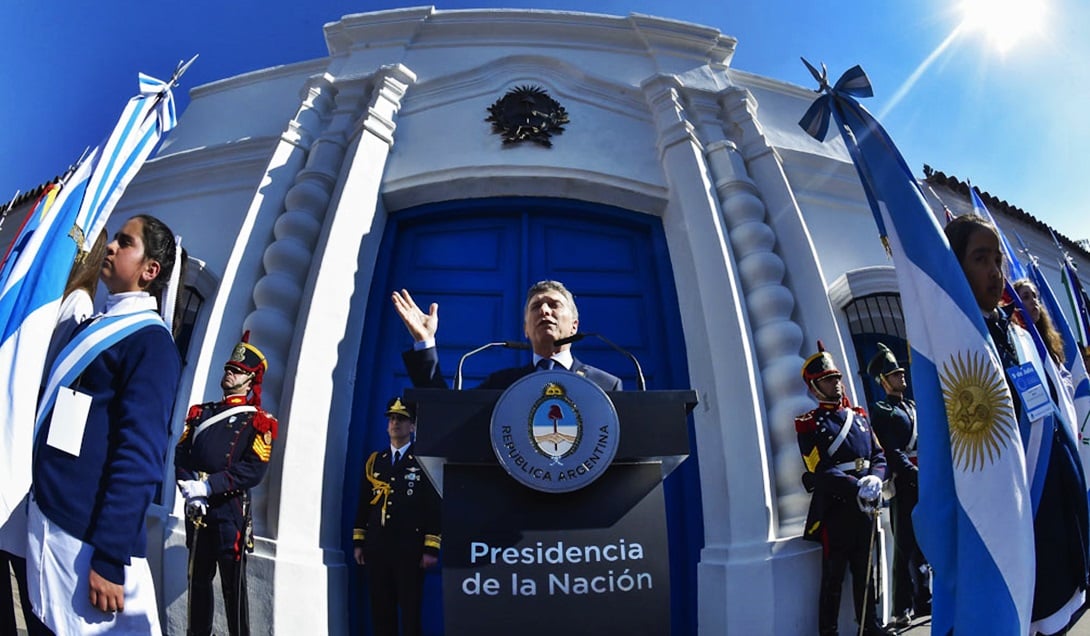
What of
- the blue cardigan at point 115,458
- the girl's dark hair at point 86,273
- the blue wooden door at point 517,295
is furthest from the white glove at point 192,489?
the blue cardigan at point 115,458

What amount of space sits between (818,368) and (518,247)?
2553 millimetres

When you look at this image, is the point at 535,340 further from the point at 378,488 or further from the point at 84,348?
the point at 378,488

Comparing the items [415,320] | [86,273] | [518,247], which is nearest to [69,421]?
[86,273]

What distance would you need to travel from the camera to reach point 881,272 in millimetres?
4801

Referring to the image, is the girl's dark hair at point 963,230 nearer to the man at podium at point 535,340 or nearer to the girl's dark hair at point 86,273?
the man at podium at point 535,340

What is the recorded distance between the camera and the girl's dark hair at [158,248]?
2.05 meters

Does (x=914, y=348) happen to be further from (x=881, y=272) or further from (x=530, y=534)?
(x=881, y=272)

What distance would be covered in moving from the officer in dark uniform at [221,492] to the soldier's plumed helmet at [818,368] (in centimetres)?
341

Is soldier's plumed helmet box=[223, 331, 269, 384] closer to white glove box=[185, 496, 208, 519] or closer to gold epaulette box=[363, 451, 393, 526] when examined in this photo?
white glove box=[185, 496, 208, 519]

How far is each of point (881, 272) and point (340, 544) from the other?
4.89m

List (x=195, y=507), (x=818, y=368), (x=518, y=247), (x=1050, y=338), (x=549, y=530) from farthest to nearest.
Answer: (x=518, y=247), (x=818, y=368), (x=195, y=507), (x=1050, y=338), (x=549, y=530)

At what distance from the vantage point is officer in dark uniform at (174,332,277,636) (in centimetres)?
292

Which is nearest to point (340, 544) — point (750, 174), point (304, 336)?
point (304, 336)

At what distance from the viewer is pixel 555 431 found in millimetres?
1369
